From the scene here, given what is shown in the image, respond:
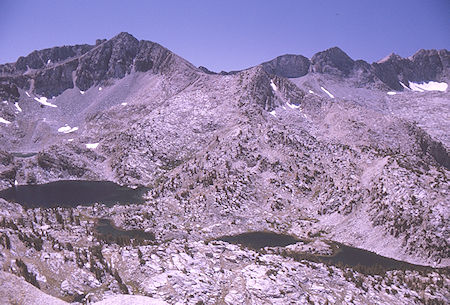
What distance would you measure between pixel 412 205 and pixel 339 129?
54.8 metres

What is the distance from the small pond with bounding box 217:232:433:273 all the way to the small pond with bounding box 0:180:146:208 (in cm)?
3542

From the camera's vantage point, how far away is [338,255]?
57.6m

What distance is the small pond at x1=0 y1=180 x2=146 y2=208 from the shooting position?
8256cm

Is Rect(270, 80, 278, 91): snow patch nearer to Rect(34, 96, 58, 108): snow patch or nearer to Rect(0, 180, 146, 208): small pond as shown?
Rect(0, 180, 146, 208): small pond

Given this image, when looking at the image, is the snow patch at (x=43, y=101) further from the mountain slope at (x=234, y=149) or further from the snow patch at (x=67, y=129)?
the snow patch at (x=67, y=129)

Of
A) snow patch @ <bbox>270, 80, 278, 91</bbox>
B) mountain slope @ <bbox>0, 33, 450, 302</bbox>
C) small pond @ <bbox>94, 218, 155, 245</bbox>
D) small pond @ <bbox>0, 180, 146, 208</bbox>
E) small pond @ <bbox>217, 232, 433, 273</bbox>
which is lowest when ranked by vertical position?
small pond @ <bbox>217, 232, 433, 273</bbox>

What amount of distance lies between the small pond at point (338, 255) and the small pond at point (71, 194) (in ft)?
116

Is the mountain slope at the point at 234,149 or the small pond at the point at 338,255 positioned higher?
the mountain slope at the point at 234,149

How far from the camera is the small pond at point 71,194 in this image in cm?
8256

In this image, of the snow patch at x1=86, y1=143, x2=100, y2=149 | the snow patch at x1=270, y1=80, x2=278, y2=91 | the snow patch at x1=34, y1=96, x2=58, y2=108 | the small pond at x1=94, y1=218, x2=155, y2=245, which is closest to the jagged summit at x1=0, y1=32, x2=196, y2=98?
the snow patch at x1=34, y1=96, x2=58, y2=108

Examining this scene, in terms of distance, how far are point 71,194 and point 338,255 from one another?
72866 mm

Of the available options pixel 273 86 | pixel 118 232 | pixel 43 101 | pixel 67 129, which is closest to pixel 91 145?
pixel 67 129

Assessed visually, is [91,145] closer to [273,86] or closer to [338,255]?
[273,86]

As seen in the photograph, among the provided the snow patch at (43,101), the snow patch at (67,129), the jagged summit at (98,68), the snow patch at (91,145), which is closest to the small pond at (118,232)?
the snow patch at (91,145)
